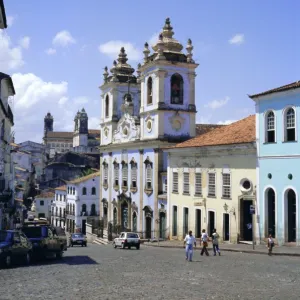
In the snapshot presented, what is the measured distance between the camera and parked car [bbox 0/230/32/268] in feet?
57.7

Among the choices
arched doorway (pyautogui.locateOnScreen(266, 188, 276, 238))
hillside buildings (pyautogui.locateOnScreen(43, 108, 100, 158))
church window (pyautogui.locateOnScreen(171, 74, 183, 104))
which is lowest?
arched doorway (pyautogui.locateOnScreen(266, 188, 276, 238))

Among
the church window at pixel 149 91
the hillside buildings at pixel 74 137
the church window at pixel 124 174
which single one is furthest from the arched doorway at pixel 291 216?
the hillside buildings at pixel 74 137

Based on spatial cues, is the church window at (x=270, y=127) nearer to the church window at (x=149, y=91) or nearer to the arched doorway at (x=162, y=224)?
the arched doorway at (x=162, y=224)

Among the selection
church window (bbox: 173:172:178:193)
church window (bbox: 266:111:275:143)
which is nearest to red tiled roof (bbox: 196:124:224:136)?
church window (bbox: 173:172:178:193)

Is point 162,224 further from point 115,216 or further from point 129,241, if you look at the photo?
point 115,216

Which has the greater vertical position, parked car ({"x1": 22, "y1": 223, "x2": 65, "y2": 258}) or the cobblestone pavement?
parked car ({"x1": 22, "y1": 223, "x2": 65, "y2": 258})

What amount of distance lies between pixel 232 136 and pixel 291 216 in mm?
7630

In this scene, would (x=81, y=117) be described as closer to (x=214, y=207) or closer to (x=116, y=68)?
(x=116, y=68)

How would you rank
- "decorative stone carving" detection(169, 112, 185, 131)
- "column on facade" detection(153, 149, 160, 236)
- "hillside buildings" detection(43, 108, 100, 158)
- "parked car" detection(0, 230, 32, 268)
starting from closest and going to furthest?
"parked car" detection(0, 230, 32, 268) → "column on facade" detection(153, 149, 160, 236) → "decorative stone carving" detection(169, 112, 185, 131) → "hillside buildings" detection(43, 108, 100, 158)

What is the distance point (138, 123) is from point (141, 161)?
3.88 metres

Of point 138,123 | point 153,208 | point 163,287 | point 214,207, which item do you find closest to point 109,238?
point 153,208

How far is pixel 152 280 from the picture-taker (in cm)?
1535

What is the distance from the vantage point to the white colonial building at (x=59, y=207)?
79688 millimetres

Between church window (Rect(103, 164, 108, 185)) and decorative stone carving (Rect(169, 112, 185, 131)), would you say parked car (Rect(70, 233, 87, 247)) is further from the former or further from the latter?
church window (Rect(103, 164, 108, 185))
